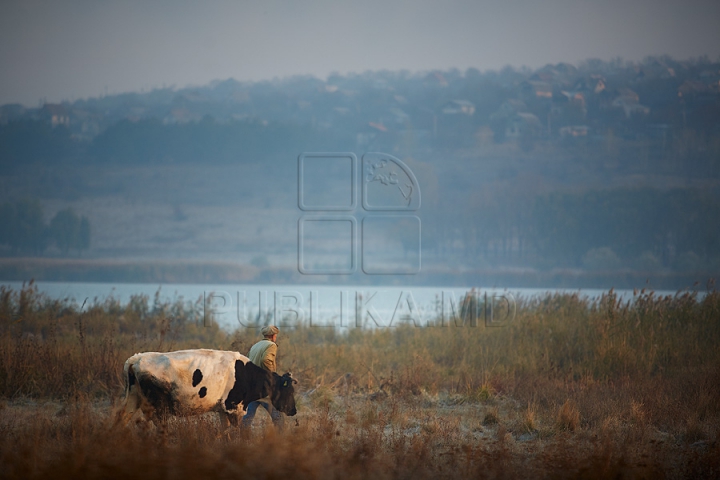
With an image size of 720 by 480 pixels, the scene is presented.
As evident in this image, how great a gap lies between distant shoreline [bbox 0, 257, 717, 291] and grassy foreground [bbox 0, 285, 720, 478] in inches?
2218

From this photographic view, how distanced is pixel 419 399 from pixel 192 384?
536cm

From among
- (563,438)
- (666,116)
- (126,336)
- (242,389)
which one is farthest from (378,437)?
(666,116)

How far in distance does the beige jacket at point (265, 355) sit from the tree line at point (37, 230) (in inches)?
3126

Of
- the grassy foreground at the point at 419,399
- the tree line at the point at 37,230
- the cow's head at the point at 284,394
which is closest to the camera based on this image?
the grassy foreground at the point at 419,399

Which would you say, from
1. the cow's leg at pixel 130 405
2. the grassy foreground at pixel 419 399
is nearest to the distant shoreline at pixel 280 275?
the grassy foreground at pixel 419 399

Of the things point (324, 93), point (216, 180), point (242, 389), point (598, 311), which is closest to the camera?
point (242, 389)

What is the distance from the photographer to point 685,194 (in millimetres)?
91750

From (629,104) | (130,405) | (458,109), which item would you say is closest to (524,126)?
(458,109)

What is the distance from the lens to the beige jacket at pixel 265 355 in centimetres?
823

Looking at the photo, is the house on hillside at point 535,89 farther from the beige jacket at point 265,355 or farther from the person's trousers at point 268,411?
the person's trousers at point 268,411

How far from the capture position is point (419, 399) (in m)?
11.9

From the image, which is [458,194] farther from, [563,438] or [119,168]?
[563,438]

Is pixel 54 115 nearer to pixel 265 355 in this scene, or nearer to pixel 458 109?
pixel 458 109

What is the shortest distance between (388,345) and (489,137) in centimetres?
10085
